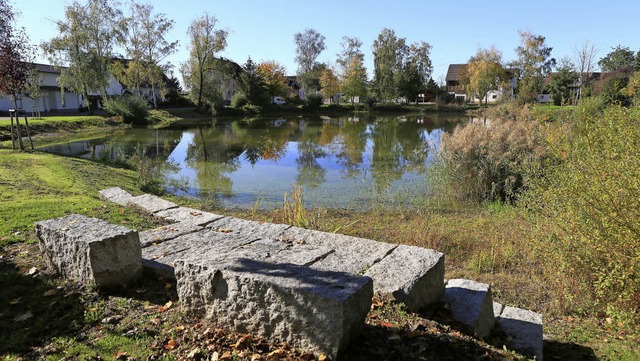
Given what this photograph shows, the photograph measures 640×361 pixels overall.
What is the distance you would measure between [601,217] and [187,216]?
578cm

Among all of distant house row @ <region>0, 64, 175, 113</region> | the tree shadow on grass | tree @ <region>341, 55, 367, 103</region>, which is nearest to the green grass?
the tree shadow on grass

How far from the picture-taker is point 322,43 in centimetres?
7762

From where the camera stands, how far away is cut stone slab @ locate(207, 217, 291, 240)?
237 inches

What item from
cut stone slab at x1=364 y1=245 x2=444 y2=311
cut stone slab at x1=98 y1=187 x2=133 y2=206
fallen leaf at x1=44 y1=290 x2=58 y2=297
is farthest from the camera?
cut stone slab at x1=98 y1=187 x2=133 y2=206

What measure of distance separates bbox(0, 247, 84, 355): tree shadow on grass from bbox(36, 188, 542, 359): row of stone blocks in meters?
0.23

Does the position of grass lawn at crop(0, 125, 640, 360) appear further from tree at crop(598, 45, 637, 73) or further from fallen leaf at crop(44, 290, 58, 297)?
tree at crop(598, 45, 637, 73)

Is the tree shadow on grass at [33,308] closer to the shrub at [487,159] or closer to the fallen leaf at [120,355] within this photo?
the fallen leaf at [120,355]

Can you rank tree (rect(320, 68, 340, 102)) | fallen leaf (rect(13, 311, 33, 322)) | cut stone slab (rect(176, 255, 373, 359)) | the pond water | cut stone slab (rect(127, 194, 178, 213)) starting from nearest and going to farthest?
cut stone slab (rect(176, 255, 373, 359))
fallen leaf (rect(13, 311, 33, 322))
cut stone slab (rect(127, 194, 178, 213))
the pond water
tree (rect(320, 68, 340, 102))

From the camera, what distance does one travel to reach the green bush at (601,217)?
14.0 ft

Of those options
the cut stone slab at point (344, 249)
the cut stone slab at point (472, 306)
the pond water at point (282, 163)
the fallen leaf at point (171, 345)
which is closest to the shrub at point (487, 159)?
the pond water at point (282, 163)

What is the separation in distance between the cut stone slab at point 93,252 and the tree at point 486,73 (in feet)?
204

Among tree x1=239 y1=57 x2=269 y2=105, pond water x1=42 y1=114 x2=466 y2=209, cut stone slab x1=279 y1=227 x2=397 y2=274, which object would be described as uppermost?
tree x1=239 y1=57 x2=269 y2=105

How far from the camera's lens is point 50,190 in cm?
981

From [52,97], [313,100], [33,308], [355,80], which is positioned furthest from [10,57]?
[355,80]
